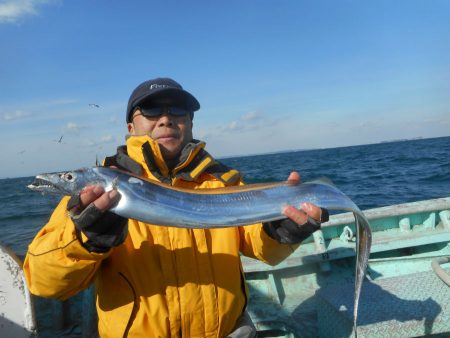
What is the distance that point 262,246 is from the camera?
120 inches

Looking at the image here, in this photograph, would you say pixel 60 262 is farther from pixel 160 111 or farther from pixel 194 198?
pixel 160 111

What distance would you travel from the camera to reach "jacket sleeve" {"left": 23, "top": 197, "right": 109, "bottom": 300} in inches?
95.7

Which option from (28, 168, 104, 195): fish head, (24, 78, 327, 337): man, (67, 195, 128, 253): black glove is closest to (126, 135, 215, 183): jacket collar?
(24, 78, 327, 337): man

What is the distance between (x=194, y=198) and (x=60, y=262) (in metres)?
0.97

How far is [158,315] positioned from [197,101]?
1.76 m

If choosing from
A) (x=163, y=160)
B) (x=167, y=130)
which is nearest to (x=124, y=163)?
(x=163, y=160)

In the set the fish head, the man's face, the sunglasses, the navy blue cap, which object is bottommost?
the fish head

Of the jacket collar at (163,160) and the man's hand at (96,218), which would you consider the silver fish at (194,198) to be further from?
the jacket collar at (163,160)

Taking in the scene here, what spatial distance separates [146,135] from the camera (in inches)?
118

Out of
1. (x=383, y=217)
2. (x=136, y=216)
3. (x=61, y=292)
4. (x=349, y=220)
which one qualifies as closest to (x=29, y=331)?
(x=61, y=292)

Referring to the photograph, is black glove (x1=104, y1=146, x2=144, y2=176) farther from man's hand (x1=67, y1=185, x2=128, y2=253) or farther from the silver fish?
man's hand (x1=67, y1=185, x2=128, y2=253)

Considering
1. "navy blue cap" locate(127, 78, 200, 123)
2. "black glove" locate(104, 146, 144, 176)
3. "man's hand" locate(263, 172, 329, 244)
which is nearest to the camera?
"man's hand" locate(263, 172, 329, 244)

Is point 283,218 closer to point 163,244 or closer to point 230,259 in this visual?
point 230,259

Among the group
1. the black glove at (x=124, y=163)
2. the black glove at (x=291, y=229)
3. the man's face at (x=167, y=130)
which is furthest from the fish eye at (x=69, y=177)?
the black glove at (x=291, y=229)
